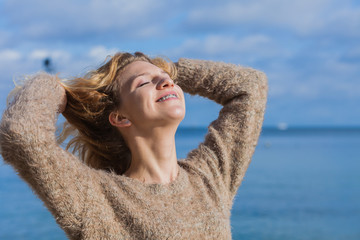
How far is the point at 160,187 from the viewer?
203 centimetres

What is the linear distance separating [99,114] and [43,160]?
0.56 meters

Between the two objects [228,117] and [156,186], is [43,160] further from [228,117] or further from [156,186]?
[228,117]

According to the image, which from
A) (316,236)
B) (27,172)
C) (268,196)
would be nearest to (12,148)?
(27,172)

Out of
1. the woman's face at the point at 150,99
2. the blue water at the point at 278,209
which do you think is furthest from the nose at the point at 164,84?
the blue water at the point at 278,209

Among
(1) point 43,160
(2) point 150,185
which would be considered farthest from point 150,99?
(1) point 43,160

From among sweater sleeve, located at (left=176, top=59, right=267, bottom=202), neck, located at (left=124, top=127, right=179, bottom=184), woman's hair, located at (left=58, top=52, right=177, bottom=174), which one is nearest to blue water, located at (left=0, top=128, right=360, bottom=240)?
woman's hair, located at (left=58, top=52, right=177, bottom=174)

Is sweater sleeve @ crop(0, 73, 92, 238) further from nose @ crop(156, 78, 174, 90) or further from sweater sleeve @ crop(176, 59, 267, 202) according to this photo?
sweater sleeve @ crop(176, 59, 267, 202)

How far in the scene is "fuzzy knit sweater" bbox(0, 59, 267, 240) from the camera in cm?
173

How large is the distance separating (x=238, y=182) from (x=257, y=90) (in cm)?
48

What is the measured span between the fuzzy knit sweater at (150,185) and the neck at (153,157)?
65 millimetres

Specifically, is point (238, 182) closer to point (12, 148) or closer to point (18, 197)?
point (12, 148)

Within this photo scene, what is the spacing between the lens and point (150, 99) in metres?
2.03

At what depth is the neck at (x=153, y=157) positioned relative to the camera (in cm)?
208

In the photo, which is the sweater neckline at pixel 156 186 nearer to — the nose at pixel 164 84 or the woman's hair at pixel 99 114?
the woman's hair at pixel 99 114
